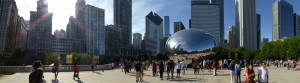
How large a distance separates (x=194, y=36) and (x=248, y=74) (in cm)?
10090

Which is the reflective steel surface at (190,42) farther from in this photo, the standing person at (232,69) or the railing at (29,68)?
the standing person at (232,69)

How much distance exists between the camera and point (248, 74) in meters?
11.1

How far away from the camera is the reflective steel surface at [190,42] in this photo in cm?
10662

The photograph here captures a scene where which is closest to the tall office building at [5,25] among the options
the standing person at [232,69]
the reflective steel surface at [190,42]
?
the reflective steel surface at [190,42]

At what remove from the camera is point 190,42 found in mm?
108000

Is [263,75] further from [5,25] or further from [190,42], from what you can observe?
[5,25]

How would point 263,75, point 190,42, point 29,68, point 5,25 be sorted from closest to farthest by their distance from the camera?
point 263,75 < point 29,68 < point 190,42 < point 5,25

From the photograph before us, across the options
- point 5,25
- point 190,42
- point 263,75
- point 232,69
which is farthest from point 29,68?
point 5,25

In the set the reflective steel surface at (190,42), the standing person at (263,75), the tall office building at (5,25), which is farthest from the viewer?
the tall office building at (5,25)

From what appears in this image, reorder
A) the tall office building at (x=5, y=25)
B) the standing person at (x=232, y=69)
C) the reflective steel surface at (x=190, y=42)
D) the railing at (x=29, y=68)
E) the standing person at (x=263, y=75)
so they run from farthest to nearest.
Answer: the tall office building at (x=5, y=25)
the reflective steel surface at (x=190, y=42)
the railing at (x=29, y=68)
the standing person at (x=232, y=69)
the standing person at (x=263, y=75)

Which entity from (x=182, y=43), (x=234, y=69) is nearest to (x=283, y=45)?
(x=182, y=43)

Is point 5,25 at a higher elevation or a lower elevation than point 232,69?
higher

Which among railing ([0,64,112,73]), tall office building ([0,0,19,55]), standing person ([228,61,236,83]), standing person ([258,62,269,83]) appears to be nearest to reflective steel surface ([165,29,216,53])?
railing ([0,64,112,73])

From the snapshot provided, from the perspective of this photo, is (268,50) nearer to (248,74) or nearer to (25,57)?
(248,74)
